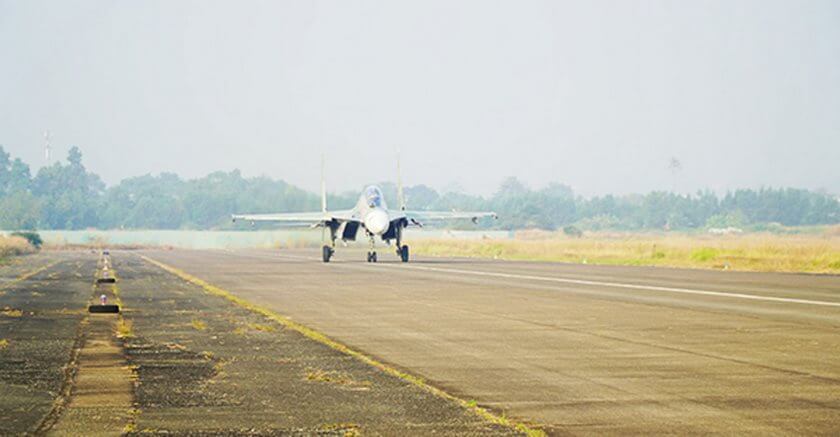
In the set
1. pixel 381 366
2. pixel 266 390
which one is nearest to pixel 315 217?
pixel 381 366

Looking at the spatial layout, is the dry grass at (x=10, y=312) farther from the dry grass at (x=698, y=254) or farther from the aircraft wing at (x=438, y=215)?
the aircraft wing at (x=438, y=215)

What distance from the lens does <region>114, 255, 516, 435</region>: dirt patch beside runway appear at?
390 inches

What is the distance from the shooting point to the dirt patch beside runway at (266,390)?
9.91 m

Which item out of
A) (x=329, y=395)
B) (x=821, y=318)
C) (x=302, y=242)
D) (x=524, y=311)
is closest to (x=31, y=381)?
(x=329, y=395)

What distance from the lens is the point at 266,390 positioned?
1212 centimetres

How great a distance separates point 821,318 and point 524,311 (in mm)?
5838

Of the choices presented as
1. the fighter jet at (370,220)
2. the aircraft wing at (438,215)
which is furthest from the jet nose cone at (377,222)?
the aircraft wing at (438,215)

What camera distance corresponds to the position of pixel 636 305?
25.2 metres

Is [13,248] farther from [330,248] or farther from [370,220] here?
[370,220]

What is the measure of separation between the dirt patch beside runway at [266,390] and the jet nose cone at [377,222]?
106 ft

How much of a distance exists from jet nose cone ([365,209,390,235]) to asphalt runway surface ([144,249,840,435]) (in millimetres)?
16818

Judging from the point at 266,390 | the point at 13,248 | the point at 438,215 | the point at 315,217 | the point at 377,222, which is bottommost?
the point at 266,390

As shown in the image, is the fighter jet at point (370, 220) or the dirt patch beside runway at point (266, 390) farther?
the fighter jet at point (370, 220)

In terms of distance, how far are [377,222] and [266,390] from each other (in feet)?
133
